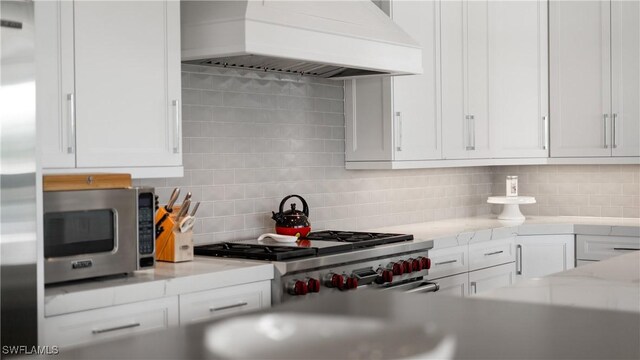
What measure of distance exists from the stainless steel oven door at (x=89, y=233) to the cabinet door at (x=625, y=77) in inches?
136

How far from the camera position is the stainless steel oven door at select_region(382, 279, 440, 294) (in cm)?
402

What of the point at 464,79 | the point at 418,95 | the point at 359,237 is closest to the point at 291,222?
the point at 359,237

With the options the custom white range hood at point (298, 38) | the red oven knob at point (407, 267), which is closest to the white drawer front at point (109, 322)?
the custom white range hood at point (298, 38)

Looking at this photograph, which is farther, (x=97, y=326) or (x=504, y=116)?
(x=504, y=116)

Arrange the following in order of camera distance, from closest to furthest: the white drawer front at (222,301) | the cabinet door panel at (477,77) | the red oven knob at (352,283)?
the white drawer front at (222,301)
the red oven knob at (352,283)
the cabinet door panel at (477,77)

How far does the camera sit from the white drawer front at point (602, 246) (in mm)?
4961

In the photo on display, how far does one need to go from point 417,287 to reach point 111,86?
1857 millimetres

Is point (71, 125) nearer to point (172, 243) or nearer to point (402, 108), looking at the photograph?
point (172, 243)

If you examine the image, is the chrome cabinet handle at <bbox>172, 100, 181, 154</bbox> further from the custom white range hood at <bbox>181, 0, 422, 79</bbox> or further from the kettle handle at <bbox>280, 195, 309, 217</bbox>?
the kettle handle at <bbox>280, 195, 309, 217</bbox>

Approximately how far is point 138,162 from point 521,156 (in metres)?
3.00

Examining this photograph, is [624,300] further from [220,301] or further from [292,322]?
[220,301]

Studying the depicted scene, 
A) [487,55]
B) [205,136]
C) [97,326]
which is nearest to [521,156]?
[487,55]

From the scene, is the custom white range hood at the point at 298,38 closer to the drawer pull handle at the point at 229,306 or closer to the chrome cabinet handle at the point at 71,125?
the chrome cabinet handle at the point at 71,125

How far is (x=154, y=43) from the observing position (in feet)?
10.9
